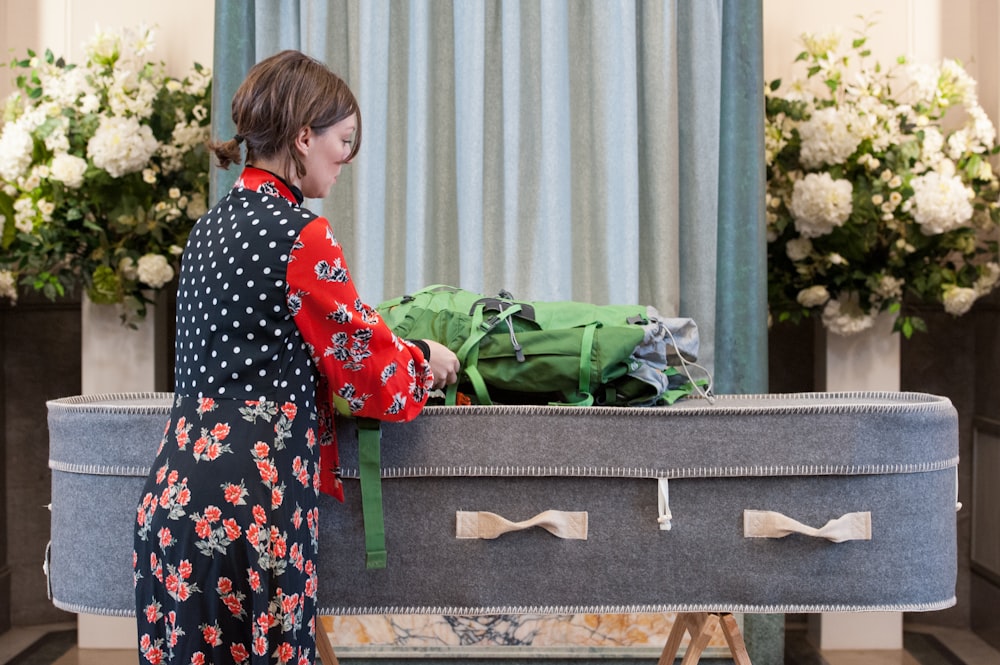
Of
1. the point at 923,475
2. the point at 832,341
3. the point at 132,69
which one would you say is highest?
the point at 132,69

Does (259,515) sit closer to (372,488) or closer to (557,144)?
(372,488)

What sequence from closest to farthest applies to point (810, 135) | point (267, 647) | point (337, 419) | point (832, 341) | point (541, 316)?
point (267, 647)
point (337, 419)
point (541, 316)
point (810, 135)
point (832, 341)

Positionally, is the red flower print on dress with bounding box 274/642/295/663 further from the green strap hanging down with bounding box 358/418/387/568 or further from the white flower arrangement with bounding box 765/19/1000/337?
the white flower arrangement with bounding box 765/19/1000/337

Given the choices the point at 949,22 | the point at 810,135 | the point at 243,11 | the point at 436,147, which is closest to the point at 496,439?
the point at 436,147

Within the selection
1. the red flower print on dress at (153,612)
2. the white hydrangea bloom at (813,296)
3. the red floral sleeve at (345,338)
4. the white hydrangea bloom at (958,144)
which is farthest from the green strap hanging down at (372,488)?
the white hydrangea bloom at (958,144)

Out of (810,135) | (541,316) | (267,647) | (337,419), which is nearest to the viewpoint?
(267,647)

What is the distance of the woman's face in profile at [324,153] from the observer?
1505 mm

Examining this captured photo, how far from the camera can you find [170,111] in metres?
2.87

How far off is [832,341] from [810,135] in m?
0.66

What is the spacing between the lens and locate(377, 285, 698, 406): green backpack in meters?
1.79

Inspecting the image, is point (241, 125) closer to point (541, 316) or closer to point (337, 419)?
point (337, 419)

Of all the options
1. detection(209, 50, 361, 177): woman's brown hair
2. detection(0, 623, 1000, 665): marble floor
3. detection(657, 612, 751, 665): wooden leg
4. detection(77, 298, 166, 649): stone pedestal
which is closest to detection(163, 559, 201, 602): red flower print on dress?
detection(209, 50, 361, 177): woman's brown hair

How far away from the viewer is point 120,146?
2674 millimetres

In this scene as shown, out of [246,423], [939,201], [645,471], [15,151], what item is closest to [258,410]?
[246,423]
